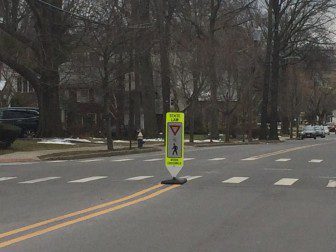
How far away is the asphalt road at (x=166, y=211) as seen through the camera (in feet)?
24.7

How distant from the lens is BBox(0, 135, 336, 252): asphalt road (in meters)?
7.54

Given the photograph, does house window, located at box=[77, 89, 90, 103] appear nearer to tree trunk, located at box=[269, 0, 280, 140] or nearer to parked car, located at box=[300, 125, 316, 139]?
tree trunk, located at box=[269, 0, 280, 140]

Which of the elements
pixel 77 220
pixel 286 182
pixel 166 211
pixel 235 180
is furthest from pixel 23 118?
pixel 77 220

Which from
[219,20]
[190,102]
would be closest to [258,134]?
[219,20]

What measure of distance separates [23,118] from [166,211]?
2851cm

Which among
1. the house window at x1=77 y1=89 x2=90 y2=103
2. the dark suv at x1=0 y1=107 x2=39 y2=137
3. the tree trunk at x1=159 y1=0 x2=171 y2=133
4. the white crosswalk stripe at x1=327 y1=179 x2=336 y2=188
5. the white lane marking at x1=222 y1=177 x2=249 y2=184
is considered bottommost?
the white crosswalk stripe at x1=327 y1=179 x2=336 y2=188

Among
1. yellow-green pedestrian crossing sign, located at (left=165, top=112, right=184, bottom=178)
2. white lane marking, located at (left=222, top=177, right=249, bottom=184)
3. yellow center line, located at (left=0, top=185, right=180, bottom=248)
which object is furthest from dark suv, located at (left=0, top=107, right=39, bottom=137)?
yellow center line, located at (left=0, top=185, right=180, bottom=248)

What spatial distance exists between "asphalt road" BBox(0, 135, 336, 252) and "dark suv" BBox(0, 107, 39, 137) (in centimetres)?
1921

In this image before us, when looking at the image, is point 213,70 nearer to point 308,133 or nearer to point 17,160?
point 17,160

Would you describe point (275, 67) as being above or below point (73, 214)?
above

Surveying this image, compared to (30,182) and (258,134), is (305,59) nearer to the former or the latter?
(258,134)

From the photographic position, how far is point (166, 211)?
9.93 m

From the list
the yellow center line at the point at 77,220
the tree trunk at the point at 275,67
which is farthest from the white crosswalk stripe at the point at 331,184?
the tree trunk at the point at 275,67

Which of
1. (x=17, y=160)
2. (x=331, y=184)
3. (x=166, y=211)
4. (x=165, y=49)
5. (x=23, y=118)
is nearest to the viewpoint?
(x=166, y=211)
